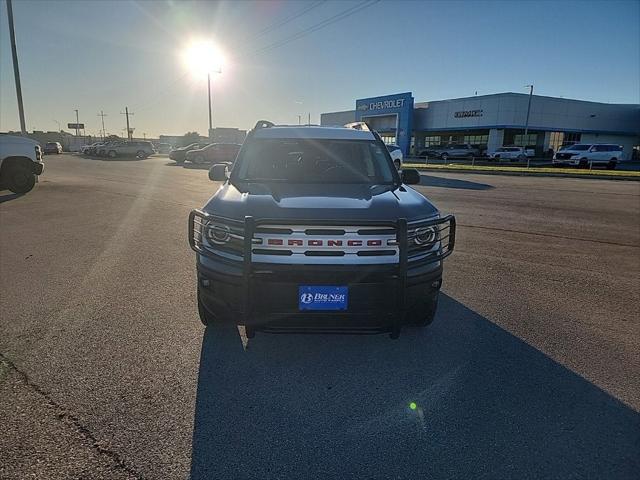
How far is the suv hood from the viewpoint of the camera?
9.82 ft

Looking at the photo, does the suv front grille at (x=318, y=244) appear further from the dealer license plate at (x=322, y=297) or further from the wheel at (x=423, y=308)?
the wheel at (x=423, y=308)

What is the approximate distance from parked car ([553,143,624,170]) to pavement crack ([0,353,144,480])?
3929cm

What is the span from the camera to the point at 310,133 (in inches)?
189

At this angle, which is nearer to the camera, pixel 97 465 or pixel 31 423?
pixel 97 465

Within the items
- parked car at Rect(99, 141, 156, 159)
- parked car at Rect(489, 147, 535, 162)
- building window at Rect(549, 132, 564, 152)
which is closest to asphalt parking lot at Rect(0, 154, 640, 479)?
parked car at Rect(489, 147, 535, 162)

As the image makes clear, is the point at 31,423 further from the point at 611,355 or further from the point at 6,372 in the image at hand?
the point at 611,355

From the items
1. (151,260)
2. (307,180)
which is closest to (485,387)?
(307,180)

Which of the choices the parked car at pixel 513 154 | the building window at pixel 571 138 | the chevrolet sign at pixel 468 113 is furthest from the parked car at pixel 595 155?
the building window at pixel 571 138

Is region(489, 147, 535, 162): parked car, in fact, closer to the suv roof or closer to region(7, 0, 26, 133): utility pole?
region(7, 0, 26, 133): utility pole

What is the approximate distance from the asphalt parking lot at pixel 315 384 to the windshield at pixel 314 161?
5.34ft

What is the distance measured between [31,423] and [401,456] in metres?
2.28

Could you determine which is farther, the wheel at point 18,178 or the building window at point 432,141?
the building window at point 432,141

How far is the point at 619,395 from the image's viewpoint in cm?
285

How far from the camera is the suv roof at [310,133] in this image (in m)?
4.66
